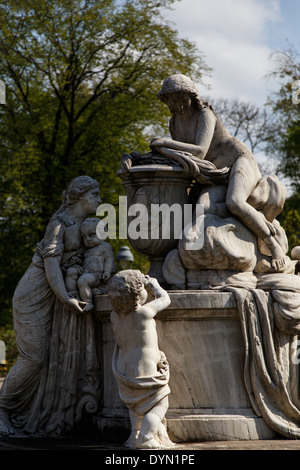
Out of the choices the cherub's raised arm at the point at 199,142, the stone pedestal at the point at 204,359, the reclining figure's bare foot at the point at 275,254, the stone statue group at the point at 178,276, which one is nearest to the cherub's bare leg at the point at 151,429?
the stone pedestal at the point at 204,359

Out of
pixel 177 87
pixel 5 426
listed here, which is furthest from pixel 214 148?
pixel 5 426

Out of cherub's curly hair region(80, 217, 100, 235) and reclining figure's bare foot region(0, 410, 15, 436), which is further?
cherub's curly hair region(80, 217, 100, 235)

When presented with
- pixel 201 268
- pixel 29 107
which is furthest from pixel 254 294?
pixel 29 107

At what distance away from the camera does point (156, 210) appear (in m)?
9.18

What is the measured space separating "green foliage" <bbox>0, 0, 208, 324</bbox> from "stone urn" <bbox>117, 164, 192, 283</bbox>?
11.8 m

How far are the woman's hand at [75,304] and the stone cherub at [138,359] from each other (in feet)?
3.28

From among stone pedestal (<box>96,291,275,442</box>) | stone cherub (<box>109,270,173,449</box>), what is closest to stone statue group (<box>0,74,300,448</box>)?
stone pedestal (<box>96,291,275,442</box>)

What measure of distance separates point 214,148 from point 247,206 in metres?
0.81

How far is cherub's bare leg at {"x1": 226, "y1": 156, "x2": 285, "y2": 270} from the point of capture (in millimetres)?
9117

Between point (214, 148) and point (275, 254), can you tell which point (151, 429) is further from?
point (214, 148)

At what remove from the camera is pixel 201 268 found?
889 cm

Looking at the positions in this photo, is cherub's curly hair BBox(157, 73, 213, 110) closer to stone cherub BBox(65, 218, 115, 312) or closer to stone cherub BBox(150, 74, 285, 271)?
stone cherub BBox(150, 74, 285, 271)

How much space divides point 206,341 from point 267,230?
1265mm
